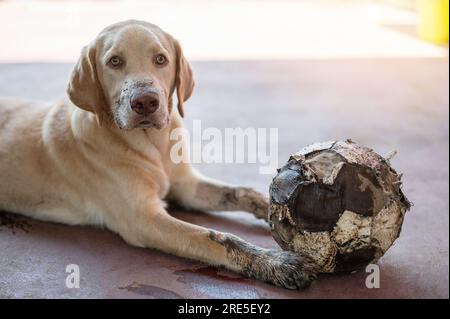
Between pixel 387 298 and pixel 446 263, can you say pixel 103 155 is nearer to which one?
pixel 387 298

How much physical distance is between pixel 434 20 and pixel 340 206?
17.6 feet

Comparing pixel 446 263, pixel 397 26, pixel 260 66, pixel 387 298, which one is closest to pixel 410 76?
pixel 260 66

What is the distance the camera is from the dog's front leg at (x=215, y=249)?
2.15m

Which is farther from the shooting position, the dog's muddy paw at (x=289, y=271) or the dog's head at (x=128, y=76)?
the dog's head at (x=128, y=76)

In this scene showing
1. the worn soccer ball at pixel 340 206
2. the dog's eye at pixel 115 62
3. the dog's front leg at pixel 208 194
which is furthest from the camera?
the dog's front leg at pixel 208 194

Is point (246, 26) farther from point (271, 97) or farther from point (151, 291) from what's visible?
point (151, 291)

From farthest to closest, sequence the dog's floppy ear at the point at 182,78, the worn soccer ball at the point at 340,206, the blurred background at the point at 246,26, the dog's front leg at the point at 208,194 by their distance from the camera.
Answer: the blurred background at the point at 246,26 → the dog's front leg at the point at 208,194 → the dog's floppy ear at the point at 182,78 → the worn soccer ball at the point at 340,206

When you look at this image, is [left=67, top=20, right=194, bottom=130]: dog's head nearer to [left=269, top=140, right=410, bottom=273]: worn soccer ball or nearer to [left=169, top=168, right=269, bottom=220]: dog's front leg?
[left=169, top=168, right=269, bottom=220]: dog's front leg

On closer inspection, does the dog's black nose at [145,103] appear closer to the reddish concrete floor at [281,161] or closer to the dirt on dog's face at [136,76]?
the dirt on dog's face at [136,76]

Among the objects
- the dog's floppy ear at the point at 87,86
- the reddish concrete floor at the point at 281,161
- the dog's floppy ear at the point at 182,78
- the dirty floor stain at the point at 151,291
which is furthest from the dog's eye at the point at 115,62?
the dirty floor stain at the point at 151,291

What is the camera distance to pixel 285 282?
2.16m

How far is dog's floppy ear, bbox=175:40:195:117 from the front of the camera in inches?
103

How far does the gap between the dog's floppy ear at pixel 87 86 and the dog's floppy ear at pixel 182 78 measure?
344 millimetres

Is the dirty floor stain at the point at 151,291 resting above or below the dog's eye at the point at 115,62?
below
